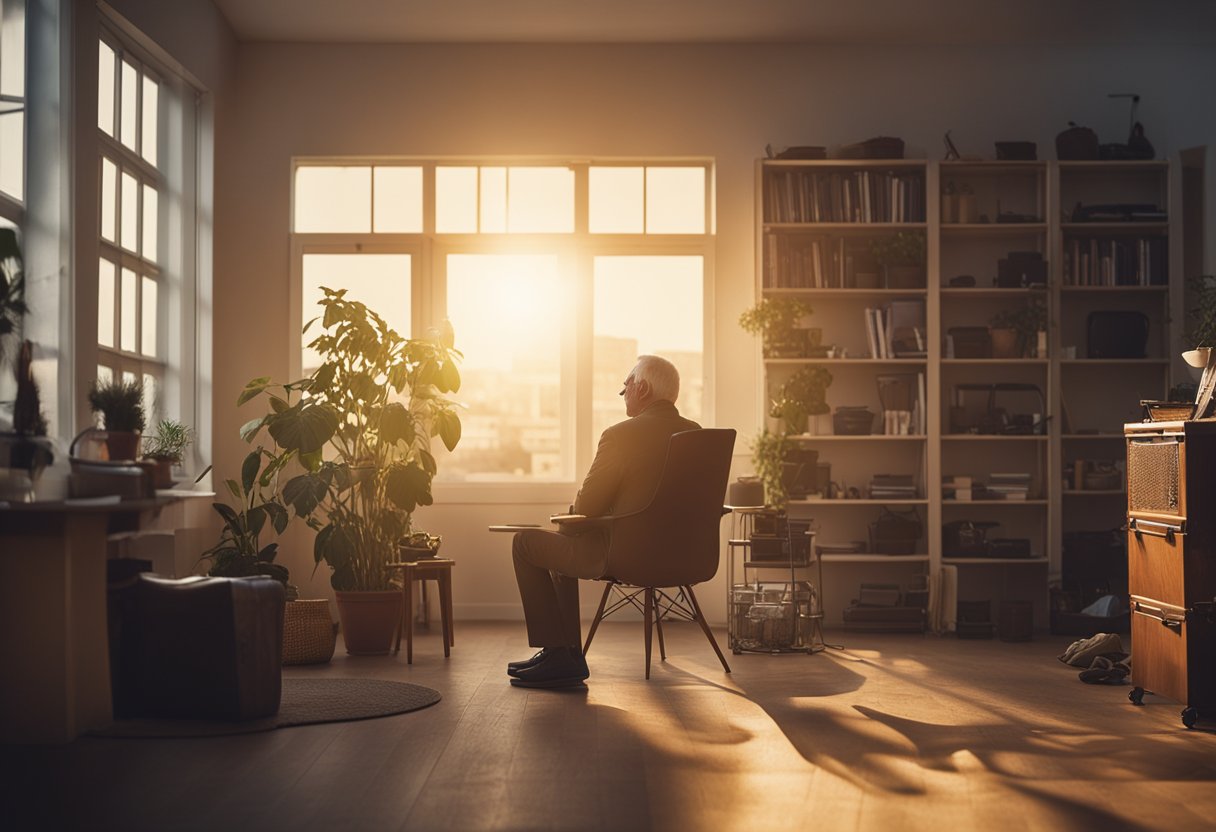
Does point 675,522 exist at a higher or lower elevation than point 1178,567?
higher

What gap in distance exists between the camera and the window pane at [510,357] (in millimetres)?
8172

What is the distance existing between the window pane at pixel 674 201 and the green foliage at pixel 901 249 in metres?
1.20

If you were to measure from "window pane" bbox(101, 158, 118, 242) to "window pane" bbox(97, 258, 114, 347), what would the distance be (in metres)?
0.15

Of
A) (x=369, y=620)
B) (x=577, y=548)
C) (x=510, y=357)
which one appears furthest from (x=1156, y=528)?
(x=510, y=357)

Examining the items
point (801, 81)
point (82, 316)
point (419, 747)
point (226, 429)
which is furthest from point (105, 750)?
point (801, 81)

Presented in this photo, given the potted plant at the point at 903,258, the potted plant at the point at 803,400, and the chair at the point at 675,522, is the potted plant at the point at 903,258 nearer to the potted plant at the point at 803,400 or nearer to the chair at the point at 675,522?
the potted plant at the point at 803,400

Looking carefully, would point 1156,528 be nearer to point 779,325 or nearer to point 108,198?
point 779,325

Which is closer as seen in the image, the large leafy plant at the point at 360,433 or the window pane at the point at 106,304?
the window pane at the point at 106,304

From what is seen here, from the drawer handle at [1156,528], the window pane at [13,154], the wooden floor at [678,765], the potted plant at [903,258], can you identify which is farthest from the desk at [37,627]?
the potted plant at [903,258]

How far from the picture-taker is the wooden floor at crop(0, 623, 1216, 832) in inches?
128

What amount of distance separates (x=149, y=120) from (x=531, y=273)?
2529 millimetres

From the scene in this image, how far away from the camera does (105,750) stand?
3.98 meters

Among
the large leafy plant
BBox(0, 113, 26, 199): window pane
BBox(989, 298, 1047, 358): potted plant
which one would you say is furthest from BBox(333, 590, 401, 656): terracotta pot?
BBox(989, 298, 1047, 358): potted plant

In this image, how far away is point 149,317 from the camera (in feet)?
22.8
